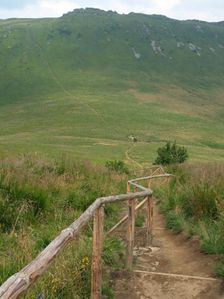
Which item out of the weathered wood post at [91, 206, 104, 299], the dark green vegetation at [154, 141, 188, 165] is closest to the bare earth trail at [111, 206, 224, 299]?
the weathered wood post at [91, 206, 104, 299]

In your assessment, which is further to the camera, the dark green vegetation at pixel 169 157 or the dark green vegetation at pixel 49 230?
the dark green vegetation at pixel 169 157

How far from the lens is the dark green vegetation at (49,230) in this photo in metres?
6.39

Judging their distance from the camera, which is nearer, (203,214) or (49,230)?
(49,230)

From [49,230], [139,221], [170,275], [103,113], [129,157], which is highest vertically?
[49,230]

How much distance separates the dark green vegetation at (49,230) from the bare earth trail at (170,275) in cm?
40

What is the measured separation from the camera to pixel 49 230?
29.5ft

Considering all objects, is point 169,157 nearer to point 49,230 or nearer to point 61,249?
point 49,230

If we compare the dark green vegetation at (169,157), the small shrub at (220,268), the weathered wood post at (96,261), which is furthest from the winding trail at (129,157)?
the weathered wood post at (96,261)

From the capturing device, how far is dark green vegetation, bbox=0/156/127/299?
6391mm

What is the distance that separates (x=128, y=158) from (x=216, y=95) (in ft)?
→ 414

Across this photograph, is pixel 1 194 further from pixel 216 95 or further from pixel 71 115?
pixel 216 95

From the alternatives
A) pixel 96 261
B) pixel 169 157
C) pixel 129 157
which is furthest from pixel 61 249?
pixel 129 157

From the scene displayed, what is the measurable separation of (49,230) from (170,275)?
2.24m

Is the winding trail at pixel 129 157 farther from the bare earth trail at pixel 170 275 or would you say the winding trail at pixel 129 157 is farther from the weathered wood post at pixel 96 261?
the weathered wood post at pixel 96 261
